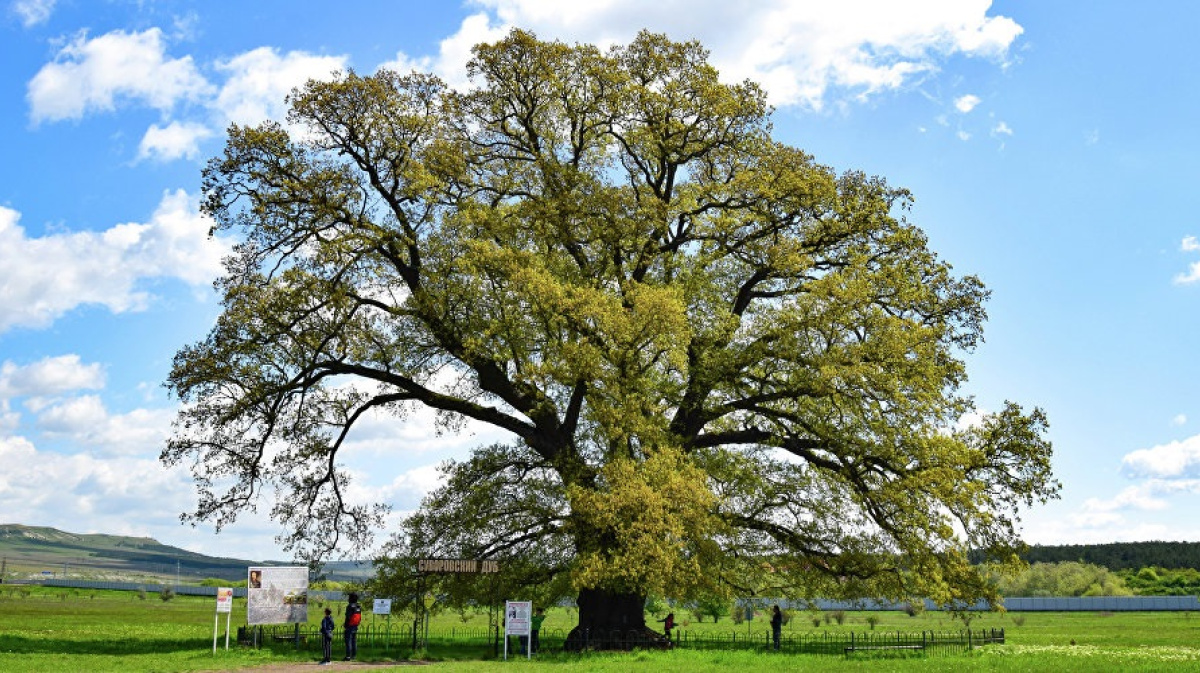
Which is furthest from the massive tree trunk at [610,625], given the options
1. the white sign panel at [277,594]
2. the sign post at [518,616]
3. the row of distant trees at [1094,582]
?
the row of distant trees at [1094,582]

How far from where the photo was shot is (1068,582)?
10600 cm

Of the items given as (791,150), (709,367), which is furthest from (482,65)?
(709,367)

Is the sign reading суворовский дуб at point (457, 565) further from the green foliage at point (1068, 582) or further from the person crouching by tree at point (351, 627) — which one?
→ the green foliage at point (1068, 582)

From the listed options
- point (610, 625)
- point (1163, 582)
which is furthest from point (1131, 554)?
point (610, 625)

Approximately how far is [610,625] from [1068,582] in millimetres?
93697

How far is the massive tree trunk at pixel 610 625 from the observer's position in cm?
2936

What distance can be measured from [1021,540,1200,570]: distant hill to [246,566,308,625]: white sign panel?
119 meters

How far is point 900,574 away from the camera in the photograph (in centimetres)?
2969

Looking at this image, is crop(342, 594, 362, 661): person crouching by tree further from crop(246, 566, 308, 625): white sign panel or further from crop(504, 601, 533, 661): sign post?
crop(504, 601, 533, 661): sign post

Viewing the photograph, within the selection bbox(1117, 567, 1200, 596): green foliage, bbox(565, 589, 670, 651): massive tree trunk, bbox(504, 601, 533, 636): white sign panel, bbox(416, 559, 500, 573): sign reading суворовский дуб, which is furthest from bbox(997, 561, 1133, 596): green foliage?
bbox(504, 601, 533, 636): white sign panel

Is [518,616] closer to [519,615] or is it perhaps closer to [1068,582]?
[519,615]

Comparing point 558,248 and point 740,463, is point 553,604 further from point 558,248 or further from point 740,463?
point 558,248

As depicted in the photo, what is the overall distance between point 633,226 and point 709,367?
5148 millimetres

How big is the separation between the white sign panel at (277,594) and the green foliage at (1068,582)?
291ft
